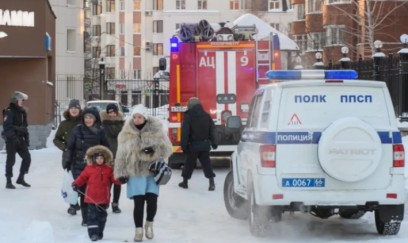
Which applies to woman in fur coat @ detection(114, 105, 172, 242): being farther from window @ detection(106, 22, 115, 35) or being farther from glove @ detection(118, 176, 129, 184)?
window @ detection(106, 22, 115, 35)

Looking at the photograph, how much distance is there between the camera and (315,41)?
2176 inches

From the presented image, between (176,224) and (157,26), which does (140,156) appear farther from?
(157,26)

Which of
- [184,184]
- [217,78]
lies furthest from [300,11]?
[184,184]

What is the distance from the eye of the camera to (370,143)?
9875mm

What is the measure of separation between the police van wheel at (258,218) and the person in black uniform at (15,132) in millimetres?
6823

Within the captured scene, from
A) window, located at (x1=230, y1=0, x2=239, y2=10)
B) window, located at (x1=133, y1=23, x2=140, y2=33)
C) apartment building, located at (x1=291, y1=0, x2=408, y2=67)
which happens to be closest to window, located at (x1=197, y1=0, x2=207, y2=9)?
window, located at (x1=230, y1=0, x2=239, y2=10)

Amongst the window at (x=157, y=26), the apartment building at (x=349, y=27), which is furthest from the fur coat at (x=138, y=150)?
the window at (x=157, y=26)

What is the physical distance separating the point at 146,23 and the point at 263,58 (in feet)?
234

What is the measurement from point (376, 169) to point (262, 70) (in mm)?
9518

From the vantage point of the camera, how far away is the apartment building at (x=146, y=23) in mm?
81875

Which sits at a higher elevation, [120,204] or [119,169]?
[119,169]

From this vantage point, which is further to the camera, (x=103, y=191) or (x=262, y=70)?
(x=262, y=70)

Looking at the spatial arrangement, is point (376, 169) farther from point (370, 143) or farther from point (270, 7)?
point (270, 7)

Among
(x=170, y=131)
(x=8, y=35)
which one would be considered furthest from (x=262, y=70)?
(x=8, y=35)
